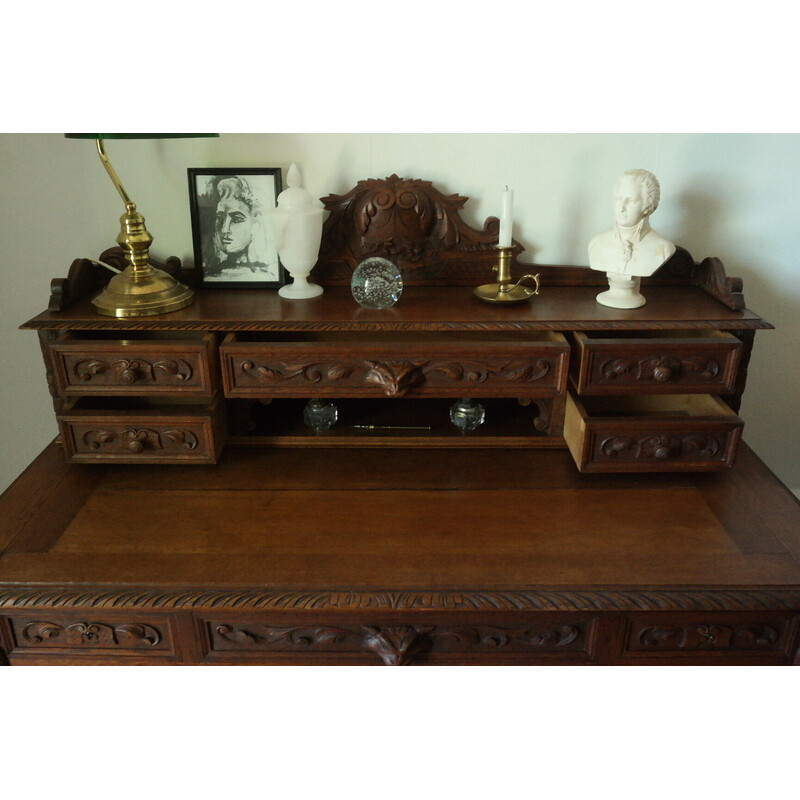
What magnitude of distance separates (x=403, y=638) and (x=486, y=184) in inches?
40.5

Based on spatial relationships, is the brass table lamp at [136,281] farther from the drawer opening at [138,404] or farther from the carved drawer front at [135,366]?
Result: the drawer opening at [138,404]

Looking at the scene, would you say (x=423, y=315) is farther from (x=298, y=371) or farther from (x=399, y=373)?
(x=298, y=371)

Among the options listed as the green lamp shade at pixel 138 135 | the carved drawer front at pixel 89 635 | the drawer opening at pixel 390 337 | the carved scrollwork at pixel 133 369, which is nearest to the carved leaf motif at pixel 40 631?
the carved drawer front at pixel 89 635

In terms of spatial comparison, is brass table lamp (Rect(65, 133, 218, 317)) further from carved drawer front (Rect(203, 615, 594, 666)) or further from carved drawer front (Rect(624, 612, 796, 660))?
carved drawer front (Rect(624, 612, 796, 660))

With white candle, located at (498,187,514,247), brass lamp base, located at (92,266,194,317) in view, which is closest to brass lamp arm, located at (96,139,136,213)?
brass lamp base, located at (92,266,194,317)

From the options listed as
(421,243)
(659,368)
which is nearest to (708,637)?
(659,368)

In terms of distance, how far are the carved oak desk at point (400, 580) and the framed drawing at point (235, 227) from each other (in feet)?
1.77

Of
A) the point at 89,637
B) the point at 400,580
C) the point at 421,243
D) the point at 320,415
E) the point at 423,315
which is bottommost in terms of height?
the point at 89,637

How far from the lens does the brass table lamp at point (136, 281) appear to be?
147 cm

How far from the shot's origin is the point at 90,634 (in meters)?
1.25

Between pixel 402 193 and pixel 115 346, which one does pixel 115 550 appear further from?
pixel 402 193

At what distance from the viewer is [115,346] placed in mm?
1417

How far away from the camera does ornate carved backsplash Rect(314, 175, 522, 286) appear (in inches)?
63.0

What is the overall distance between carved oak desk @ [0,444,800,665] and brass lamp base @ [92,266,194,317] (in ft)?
1.33
